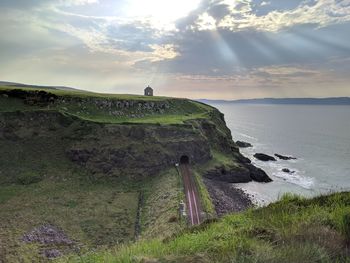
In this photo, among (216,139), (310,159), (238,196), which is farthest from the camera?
(310,159)

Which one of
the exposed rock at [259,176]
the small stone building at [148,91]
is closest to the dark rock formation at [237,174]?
the exposed rock at [259,176]

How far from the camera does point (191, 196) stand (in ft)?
141

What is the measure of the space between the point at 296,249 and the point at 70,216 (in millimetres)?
34913

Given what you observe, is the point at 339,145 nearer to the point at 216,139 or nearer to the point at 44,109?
the point at 216,139

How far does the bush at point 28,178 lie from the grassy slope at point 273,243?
40680 millimetres

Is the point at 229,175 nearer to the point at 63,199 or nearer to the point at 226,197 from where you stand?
the point at 226,197

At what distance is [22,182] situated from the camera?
46.4m

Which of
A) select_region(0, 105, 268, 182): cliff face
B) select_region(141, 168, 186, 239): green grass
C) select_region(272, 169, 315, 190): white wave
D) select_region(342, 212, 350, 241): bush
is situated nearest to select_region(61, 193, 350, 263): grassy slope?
select_region(342, 212, 350, 241): bush

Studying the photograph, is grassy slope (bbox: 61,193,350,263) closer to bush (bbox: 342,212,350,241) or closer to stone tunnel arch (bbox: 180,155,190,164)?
bush (bbox: 342,212,350,241)

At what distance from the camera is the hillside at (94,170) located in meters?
34.6

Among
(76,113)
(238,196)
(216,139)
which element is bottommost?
(238,196)

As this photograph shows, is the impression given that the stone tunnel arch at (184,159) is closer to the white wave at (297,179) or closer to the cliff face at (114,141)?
the cliff face at (114,141)

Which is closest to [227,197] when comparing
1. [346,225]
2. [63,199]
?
[63,199]

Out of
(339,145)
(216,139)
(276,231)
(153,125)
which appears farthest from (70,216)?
(339,145)
